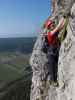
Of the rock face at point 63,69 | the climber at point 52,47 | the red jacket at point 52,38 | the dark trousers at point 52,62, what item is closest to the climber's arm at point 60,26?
the climber at point 52,47

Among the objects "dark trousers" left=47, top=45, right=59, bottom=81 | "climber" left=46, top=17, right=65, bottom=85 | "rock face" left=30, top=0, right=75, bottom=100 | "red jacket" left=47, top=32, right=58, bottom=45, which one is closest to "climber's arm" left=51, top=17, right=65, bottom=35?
"climber" left=46, top=17, right=65, bottom=85

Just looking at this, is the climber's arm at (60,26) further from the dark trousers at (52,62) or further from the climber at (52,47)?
the dark trousers at (52,62)

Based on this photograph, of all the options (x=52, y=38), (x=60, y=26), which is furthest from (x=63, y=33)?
(x=52, y=38)

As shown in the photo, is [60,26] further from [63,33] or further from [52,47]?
[52,47]

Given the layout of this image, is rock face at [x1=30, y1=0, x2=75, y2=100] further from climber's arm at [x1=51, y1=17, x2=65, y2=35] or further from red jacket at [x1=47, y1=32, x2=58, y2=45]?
red jacket at [x1=47, y1=32, x2=58, y2=45]

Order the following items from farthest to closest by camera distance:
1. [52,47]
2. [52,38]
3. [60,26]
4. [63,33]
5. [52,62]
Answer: [52,62] → [52,47] → [52,38] → [60,26] → [63,33]

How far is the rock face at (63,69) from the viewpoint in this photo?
32.4ft

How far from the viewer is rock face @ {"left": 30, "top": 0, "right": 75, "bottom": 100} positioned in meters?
9.87

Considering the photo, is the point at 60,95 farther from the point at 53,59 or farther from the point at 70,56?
the point at 53,59

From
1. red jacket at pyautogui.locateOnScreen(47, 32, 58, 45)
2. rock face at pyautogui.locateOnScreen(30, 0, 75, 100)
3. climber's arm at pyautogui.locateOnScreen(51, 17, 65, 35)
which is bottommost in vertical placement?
rock face at pyautogui.locateOnScreen(30, 0, 75, 100)

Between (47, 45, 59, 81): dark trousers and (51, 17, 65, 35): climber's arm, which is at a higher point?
(51, 17, 65, 35): climber's arm

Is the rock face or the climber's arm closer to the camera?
the rock face

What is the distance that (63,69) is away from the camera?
10.6 m

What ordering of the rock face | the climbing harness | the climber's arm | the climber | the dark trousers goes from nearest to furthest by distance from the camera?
the rock face
the climbing harness
the climber's arm
the climber
the dark trousers
